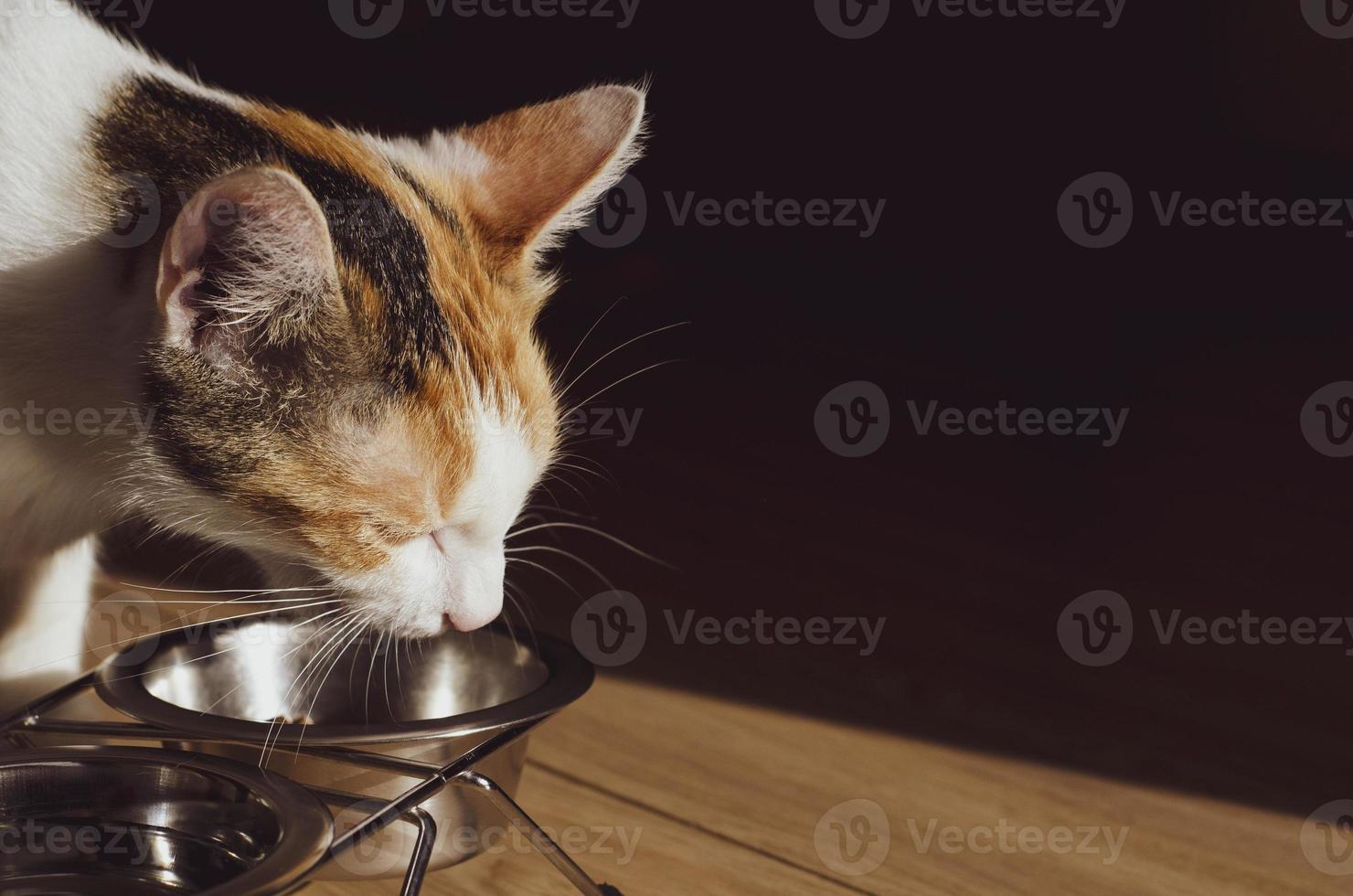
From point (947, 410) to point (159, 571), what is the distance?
1.30 metres

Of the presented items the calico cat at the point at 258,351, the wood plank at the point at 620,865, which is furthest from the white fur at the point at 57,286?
the wood plank at the point at 620,865

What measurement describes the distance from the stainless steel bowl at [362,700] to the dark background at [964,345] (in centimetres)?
29

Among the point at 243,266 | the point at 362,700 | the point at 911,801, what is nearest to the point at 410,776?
the point at 362,700

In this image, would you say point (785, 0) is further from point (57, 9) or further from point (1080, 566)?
point (57, 9)

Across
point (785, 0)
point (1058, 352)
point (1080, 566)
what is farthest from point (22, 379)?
point (785, 0)

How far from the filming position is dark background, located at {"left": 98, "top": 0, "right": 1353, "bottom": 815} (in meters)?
1.25

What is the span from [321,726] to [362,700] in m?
0.18

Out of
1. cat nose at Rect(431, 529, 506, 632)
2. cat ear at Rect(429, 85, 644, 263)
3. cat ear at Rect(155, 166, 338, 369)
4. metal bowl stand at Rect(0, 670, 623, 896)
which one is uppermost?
cat ear at Rect(429, 85, 644, 263)

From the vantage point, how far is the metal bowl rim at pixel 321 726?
0.76m

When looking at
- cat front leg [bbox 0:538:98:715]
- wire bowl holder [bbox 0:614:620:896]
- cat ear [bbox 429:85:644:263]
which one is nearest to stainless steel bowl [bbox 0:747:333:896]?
wire bowl holder [bbox 0:614:620:896]

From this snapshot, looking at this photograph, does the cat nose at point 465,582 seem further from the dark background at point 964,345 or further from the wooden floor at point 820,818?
the dark background at point 964,345

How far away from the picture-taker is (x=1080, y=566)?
5.18 ft

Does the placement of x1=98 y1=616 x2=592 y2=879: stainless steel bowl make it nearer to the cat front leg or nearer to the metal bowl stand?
the metal bowl stand

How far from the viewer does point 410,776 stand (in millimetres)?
763
